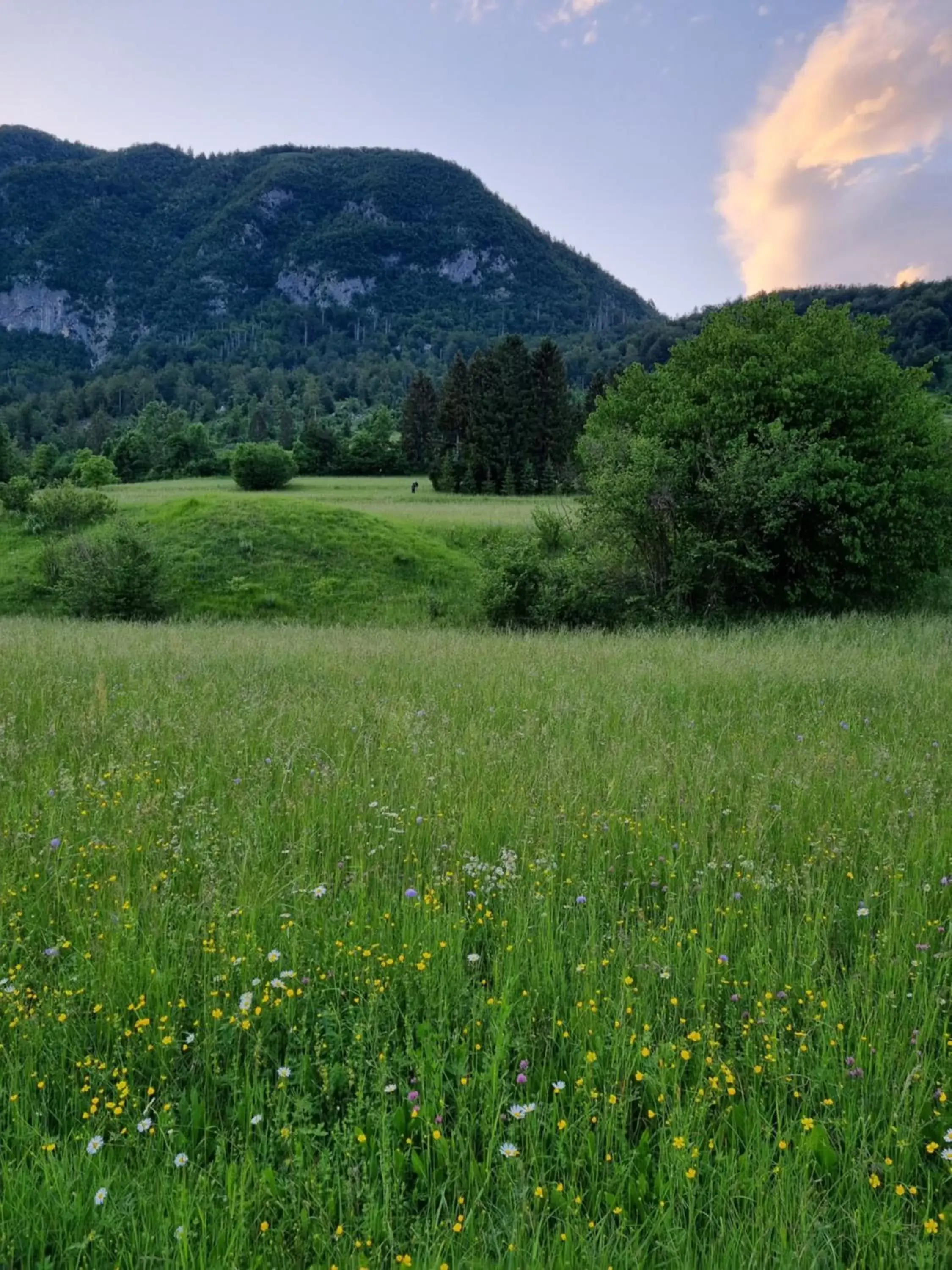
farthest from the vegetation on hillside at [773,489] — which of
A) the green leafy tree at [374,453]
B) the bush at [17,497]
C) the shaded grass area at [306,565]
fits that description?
the green leafy tree at [374,453]

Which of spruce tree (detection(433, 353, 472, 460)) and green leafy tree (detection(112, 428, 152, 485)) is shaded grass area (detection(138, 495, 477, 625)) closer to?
spruce tree (detection(433, 353, 472, 460))

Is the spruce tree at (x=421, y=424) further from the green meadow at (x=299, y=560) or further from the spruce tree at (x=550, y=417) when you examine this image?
the green meadow at (x=299, y=560)

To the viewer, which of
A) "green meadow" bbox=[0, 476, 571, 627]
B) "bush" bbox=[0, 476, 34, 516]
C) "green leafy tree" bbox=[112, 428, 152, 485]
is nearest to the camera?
"green meadow" bbox=[0, 476, 571, 627]

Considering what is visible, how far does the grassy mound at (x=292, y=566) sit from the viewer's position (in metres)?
26.8

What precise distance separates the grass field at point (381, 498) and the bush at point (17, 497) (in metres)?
4.70

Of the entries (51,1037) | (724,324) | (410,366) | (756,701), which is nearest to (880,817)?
(756,701)

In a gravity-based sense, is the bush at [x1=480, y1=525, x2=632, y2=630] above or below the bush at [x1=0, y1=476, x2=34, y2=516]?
below

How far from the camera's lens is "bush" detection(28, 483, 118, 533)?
32.4m

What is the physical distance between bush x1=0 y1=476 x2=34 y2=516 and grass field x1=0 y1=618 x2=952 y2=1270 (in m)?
35.3

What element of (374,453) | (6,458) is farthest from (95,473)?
(374,453)

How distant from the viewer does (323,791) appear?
14.3 feet

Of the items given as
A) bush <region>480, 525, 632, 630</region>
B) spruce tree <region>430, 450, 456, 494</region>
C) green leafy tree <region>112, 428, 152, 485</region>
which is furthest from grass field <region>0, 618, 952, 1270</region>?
green leafy tree <region>112, 428, 152, 485</region>

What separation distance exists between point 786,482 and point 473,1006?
19260 mm

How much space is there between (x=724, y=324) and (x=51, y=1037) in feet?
84.7
